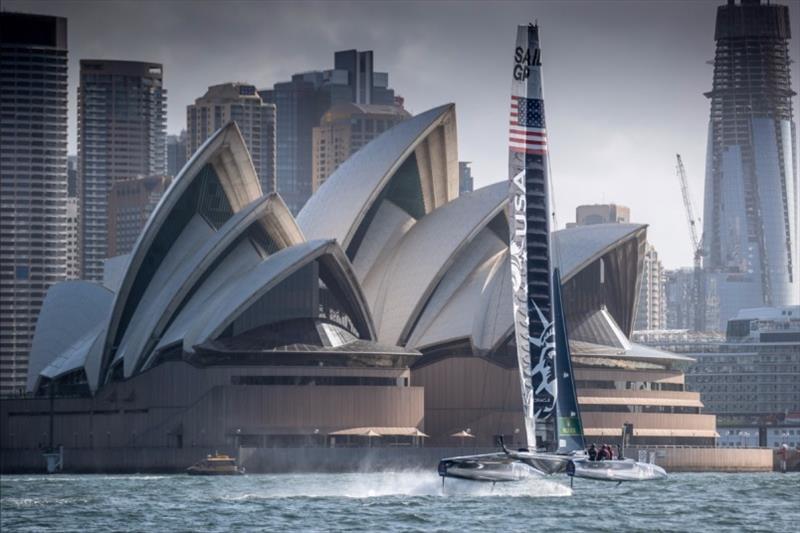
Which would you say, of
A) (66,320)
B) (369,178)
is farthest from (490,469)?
(66,320)

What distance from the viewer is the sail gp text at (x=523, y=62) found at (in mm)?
73250

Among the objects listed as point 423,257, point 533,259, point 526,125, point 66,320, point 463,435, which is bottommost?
point 463,435

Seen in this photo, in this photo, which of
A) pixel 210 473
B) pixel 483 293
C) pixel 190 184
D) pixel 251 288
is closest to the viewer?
pixel 210 473

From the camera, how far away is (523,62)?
73250 mm

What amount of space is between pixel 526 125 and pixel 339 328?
49.2 meters

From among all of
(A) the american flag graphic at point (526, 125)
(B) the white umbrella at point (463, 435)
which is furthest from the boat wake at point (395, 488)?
(B) the white umbrella at point (463, 435)

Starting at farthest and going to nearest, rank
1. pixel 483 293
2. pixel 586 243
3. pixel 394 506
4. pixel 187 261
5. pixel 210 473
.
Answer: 1. pixel 586 243
2. pixel 483 293
3. pixel 187 261
4. pixel 210 473
5. pixel 394 506

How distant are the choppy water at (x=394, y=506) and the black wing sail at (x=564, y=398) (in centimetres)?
234

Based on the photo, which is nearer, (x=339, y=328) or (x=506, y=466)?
(x=506, y=466)

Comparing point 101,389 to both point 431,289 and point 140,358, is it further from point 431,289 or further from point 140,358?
point 431,289

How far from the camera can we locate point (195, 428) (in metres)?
117

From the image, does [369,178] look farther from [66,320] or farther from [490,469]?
[490,469]

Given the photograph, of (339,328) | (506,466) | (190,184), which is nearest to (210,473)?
(339,328)

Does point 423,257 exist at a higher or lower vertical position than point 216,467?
higher
